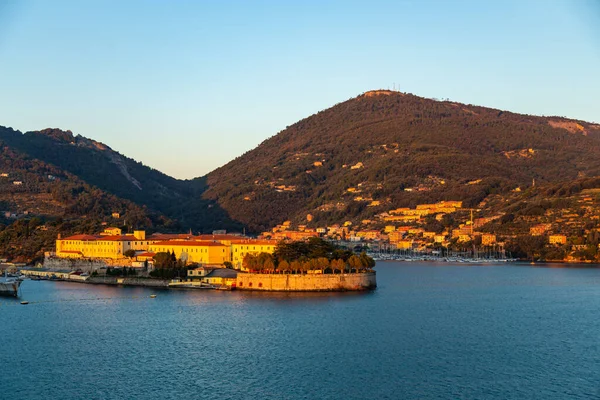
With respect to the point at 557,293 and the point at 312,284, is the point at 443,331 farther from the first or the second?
the point at 557,293

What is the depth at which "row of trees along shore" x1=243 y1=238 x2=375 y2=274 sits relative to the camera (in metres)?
51.3

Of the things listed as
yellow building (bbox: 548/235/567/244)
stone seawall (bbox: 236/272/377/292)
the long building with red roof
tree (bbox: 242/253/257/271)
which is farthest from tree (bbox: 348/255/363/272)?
yellow building (bbox: 548/235/567/244)

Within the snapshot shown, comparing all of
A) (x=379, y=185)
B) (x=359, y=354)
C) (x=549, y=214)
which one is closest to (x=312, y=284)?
(x=359, y=354)

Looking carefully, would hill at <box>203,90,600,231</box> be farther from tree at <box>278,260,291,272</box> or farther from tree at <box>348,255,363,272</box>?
tree at <box>278,260,291,272</box>

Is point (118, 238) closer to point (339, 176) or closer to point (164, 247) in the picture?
point (164, 247)

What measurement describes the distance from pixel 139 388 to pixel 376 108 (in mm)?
169597

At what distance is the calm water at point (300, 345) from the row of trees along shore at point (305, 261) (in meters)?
2.48

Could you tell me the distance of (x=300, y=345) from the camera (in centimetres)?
3375

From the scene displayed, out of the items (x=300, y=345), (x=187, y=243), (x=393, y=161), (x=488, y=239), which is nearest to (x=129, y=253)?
(x=187, y=243)

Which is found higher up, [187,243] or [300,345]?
[187,243]

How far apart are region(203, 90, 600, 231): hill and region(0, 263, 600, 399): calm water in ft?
265

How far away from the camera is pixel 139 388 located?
88.3 ft

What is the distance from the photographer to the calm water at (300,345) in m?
27.1

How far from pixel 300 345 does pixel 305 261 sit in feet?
60.2
